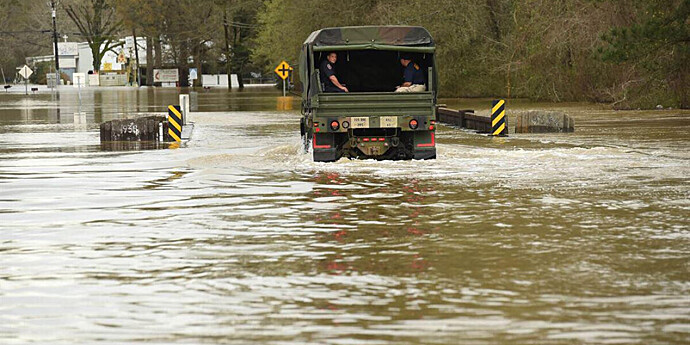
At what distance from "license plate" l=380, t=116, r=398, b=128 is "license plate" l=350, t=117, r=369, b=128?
30 centimetres

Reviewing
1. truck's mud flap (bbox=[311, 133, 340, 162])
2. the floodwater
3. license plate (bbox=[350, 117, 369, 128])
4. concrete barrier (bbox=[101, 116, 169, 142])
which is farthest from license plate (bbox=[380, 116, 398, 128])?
concrete barrier (bbox=[101, 116, 169, 142])

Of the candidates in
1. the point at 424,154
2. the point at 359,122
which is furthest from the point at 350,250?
the point at 424,154

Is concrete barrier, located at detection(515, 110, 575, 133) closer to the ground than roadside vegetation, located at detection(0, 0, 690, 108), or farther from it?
closer to the ground

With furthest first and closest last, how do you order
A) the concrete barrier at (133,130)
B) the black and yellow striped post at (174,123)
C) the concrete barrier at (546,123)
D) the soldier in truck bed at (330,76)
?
the concrete barrier at (546,123) < the concrete barrier at (133,130) < the black and yellow striped post at (174,123) < the soldier in truck bed at (330,76)

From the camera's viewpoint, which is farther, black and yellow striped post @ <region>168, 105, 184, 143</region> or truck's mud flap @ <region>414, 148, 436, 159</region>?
black and yellow striped post @ <region>168, 105, 184, 143</region>

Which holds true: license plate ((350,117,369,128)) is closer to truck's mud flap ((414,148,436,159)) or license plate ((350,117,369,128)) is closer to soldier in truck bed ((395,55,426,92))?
truck's mud flap ((414,148,436,159))

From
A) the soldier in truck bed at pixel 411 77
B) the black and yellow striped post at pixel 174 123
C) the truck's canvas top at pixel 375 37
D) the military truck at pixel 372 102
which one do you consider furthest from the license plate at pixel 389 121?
the black and yellow striped post at pixel 174 123

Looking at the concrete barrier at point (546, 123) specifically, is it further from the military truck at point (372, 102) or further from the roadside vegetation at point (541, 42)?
the military truck at point (372, 102)

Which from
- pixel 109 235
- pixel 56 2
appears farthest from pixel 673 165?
pixel 56 2

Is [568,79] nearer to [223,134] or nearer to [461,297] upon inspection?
[223,134]

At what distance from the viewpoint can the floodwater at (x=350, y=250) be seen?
8.39m

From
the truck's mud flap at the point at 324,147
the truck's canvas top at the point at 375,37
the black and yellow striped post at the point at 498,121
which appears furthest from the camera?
the black and yellow striped post at the point at 498,121

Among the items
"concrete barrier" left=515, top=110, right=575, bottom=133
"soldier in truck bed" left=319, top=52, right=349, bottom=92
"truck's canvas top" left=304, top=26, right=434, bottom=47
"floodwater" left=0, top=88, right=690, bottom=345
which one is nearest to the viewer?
"floodwater" left=0, top=88, right=690, bottom=345

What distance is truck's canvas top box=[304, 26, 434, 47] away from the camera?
2400cm
